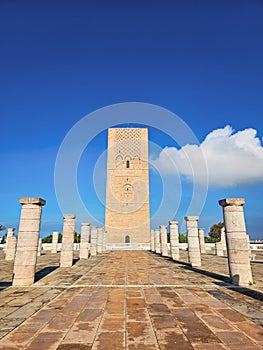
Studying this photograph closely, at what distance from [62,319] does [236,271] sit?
5145mm

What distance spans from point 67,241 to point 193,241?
20.0 ft

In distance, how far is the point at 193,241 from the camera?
11711 millimetres

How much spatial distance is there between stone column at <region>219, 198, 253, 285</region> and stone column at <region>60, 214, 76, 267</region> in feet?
23.4

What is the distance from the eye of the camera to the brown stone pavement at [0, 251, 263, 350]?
→ 2.82 m

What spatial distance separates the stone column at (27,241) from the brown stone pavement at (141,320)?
0.89 metres

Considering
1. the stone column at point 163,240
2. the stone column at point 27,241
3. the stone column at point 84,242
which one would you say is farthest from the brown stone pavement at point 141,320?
the stone column at point 163,240

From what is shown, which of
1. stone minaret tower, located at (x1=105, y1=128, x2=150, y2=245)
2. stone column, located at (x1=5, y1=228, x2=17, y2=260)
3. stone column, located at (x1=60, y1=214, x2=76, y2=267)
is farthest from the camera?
stone minaret tower, located at (x1=105, y1=128, x2=150, y2=245)

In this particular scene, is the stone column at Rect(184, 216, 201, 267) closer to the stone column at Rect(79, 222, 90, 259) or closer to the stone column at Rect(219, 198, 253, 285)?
the stone column at Rect(219, 198, 253, 285)

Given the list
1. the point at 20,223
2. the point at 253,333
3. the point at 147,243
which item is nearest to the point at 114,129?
the point at 147,243

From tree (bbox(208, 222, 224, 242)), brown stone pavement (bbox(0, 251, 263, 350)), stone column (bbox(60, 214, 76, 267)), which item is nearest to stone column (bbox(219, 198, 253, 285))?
brown stone pavement (bbox(0, 251, 263, 350))

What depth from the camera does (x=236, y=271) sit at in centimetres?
680

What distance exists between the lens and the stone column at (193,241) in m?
11.2

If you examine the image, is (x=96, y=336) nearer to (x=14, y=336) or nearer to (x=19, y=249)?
(x=14, y=336)

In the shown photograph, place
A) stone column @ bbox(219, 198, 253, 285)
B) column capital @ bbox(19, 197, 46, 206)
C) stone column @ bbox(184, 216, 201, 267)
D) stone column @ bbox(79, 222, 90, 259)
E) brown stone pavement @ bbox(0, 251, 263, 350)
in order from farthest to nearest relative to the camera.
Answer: stone column @ bbox(79, 222, 90, 259), stone column @ bbox(184, 216, 201, 267), column capital @ bbox(19, 197, 46, 206), stone column @ bbox(219, 198, 253, 285), brown stone pavement @ bbox(0, 251, 263, 350)
